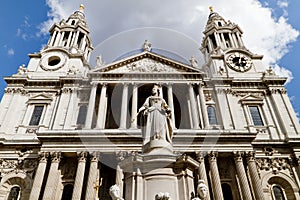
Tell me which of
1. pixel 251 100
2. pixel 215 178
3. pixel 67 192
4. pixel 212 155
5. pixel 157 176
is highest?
pixel 251 100

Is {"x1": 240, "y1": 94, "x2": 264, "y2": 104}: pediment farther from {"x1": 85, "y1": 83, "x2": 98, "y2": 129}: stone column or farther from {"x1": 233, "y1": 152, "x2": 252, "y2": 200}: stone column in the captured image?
{"x1": 85, "y1": 83, "x2": 98, "y2": 129}: stone column

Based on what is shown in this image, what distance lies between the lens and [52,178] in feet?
62.3

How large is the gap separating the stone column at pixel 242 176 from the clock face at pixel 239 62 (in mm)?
14299

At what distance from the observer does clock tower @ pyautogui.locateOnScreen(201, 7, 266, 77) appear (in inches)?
1236

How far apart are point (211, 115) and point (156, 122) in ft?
61.8

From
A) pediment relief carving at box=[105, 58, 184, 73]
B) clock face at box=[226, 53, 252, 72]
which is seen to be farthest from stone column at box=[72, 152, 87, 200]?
clock face at box=[226, 53, 252, 72]

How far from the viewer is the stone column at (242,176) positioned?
18.2 m

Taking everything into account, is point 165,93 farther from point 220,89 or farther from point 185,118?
point 220,89

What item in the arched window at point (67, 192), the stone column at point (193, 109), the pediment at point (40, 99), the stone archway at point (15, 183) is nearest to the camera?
the arched window at point (67, 192)

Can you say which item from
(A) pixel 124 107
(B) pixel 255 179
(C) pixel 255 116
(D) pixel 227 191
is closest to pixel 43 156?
(A) pixel 124 107

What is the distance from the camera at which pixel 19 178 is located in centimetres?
2147

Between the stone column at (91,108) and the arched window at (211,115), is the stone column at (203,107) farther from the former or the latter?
the stone column at (91,108)

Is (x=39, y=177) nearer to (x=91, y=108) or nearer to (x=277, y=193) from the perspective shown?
(x=91, y=108)

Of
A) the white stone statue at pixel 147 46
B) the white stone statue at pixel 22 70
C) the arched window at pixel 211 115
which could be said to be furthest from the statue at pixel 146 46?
the white stone statue at pixel 22 70
